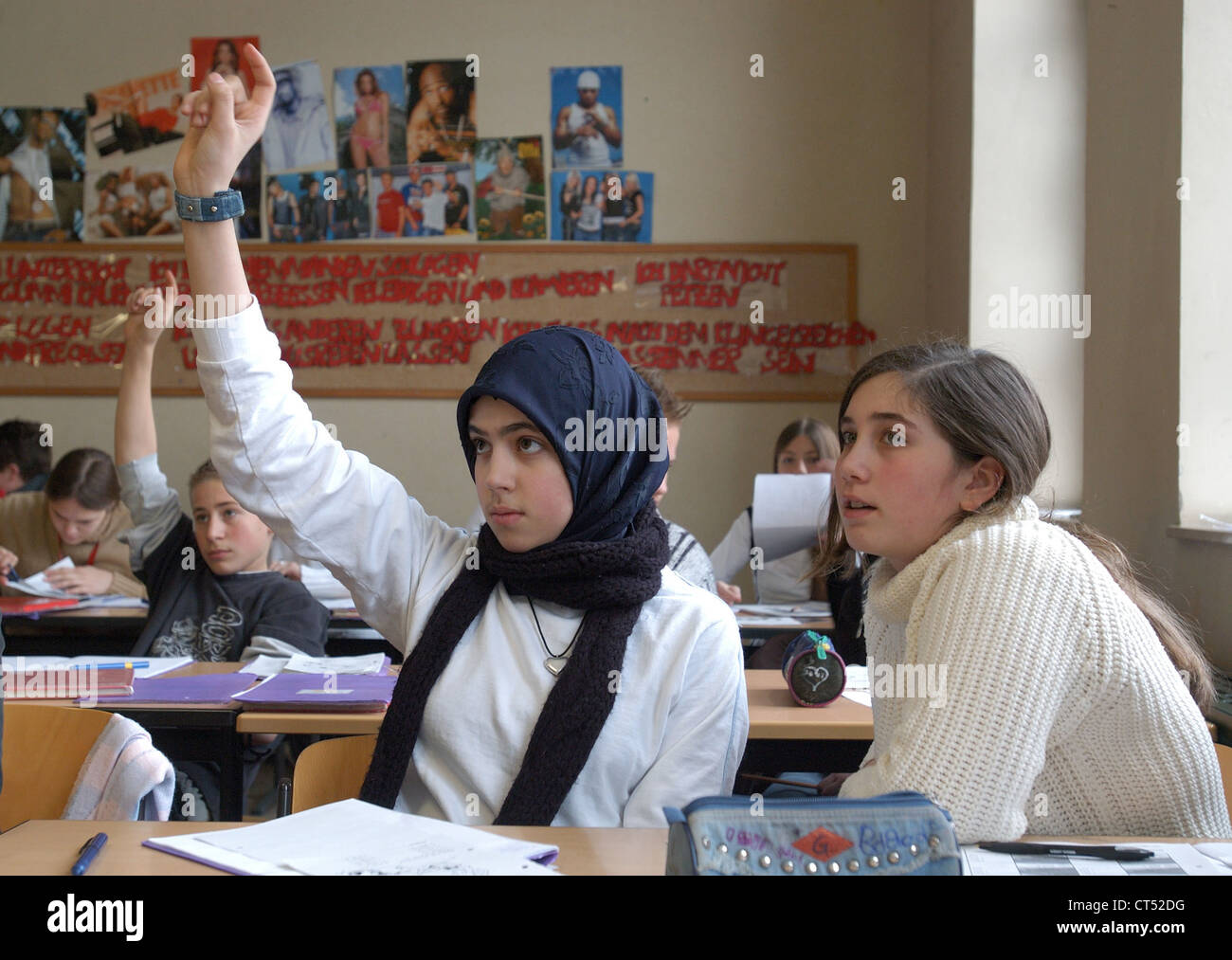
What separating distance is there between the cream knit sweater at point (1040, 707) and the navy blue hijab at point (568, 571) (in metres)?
0.32

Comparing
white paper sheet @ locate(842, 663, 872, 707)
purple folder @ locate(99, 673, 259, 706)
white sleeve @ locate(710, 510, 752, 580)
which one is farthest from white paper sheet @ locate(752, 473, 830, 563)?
purple folder @ locate(99, 673, 259, 706)

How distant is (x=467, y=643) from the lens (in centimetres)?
139

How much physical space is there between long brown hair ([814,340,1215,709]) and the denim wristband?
767mm

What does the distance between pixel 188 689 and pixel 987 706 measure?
1.61 metres

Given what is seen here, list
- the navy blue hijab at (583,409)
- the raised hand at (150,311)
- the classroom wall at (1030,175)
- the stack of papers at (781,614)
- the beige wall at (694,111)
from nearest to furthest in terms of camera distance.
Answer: the navy blue hijab at (583,409)
the raised hand at (150,311)
the stack of papers at (781,614)
the classroom wall at (1030,175)
the beige wall at (694,111)

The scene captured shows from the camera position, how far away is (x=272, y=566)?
3477mm

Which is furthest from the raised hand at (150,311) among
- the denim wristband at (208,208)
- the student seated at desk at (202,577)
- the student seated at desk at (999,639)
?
the student seated at desk at (999,639)

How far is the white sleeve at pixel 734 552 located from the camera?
168 inches

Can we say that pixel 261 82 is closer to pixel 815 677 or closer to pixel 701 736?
pixel 701 736

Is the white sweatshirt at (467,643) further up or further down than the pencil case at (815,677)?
further up

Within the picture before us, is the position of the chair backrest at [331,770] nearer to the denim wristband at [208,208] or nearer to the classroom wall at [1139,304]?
the denim wristband at [208,208]

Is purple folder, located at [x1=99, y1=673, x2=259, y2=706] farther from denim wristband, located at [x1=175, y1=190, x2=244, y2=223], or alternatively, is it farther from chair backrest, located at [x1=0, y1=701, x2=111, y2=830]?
denim wristband, located at [x1=175, y1=190, x2=244, y2=223]
